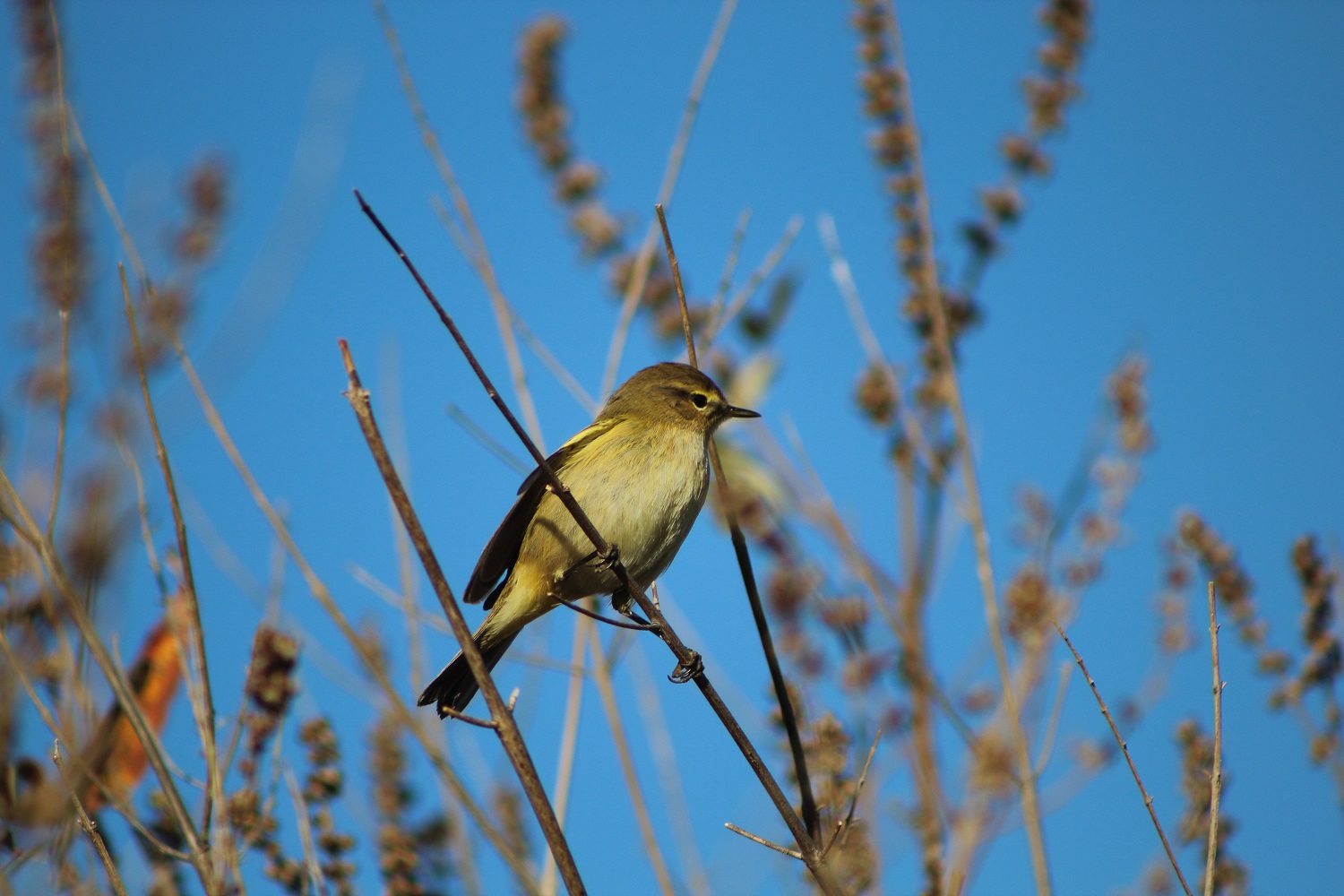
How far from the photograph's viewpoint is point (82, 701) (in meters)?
2.75

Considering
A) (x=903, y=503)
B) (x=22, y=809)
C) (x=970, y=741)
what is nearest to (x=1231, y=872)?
(x=970, y=741)

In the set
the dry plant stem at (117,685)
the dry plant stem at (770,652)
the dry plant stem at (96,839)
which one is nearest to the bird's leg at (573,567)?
the dry plant stem at (770,652)

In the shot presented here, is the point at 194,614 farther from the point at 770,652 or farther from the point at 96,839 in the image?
the point at 770,652

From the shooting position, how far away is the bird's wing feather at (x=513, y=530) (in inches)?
151

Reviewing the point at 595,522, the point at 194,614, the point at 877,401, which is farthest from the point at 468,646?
the point at 877,401

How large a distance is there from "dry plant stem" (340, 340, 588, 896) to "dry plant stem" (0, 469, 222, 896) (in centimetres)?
79

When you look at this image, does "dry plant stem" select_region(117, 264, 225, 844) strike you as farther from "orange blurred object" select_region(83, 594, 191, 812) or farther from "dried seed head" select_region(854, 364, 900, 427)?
"dried seed head" select_region(854, 364, 900, 427)

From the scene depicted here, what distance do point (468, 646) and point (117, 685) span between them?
95 cm

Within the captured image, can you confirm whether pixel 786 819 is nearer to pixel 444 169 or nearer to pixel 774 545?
pixel 774 545

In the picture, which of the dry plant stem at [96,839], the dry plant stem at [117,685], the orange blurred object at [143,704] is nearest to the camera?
the dry plant stem at [96,839]

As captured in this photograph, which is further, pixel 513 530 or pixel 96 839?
pixel 513 530

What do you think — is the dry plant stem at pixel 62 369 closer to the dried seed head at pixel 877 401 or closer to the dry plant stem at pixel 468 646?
the dry plant stem at pixel 468 646

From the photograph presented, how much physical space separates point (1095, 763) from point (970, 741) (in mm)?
1208

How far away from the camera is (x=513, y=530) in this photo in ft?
13.4
